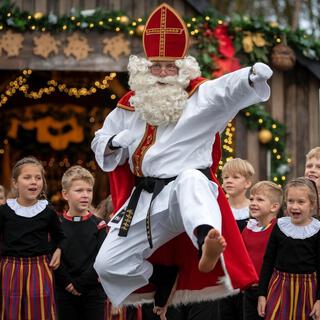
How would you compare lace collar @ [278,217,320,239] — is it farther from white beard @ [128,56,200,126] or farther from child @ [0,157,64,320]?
child @ [0,157,64,320]

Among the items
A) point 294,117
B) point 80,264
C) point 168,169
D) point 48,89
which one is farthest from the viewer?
point 48,89

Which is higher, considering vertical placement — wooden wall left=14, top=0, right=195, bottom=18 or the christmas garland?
wooden wall left=14, top=0, right=195, bottom=18

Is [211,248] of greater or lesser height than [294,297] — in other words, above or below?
above

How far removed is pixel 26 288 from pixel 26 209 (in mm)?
592

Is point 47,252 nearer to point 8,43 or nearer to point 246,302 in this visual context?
point 246,302

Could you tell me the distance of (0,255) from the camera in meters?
7.36

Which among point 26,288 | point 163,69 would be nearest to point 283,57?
point 163,69

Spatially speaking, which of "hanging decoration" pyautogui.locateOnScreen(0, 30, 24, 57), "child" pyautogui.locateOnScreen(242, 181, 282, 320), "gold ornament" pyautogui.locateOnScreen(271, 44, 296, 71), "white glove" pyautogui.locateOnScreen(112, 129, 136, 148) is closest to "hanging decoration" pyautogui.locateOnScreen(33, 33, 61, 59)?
"hanging decoration" pyautogui.locateOnScreen(0, 30, 24, 57)

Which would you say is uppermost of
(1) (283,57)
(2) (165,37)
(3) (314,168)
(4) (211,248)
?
(1) (283,57)

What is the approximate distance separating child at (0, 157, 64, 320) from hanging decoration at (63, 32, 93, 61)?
178 inches

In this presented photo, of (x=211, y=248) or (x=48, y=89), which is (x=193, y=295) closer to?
(x=211, y=248)

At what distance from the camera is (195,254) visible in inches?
261

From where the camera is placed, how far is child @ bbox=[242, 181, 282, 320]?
7574 mm

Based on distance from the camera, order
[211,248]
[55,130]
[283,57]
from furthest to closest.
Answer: [55,130]
[283,57]
[211,248]
